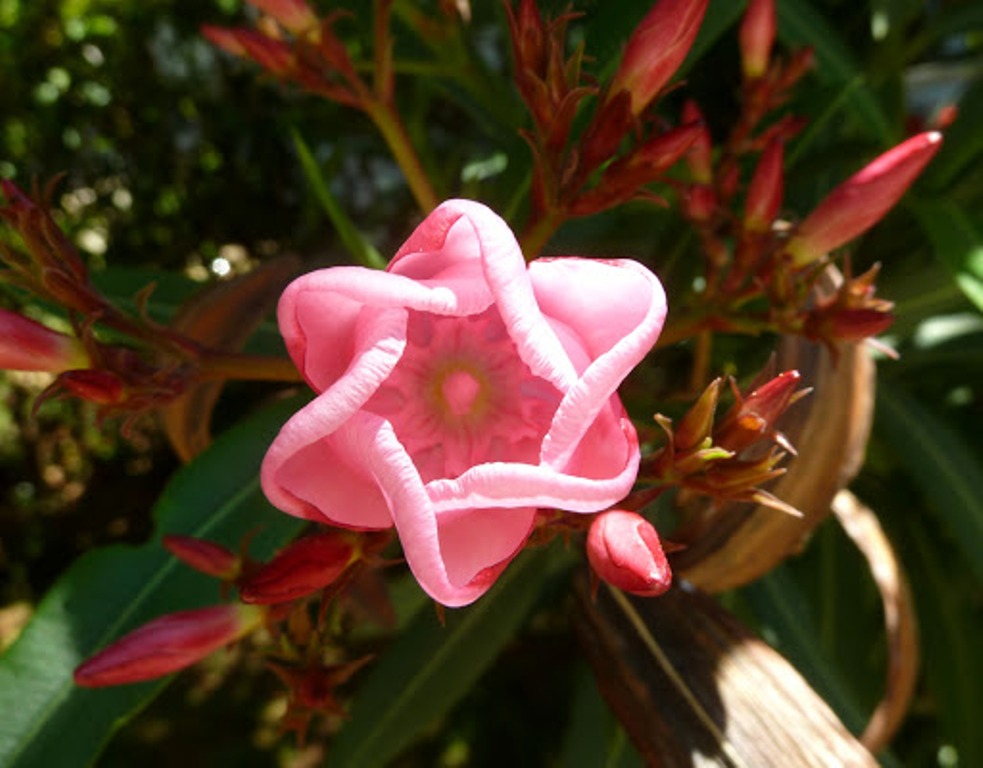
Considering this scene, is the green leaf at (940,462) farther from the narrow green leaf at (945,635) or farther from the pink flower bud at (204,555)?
the pink flower bud at (204,555)

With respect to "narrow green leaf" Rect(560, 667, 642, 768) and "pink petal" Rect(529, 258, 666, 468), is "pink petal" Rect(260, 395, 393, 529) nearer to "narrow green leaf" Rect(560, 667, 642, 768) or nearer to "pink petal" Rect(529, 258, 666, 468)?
"pink petal" Rect(529, 258, 666, 468)

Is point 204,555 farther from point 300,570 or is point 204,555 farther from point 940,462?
point 940,462

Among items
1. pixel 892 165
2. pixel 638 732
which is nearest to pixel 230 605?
pixel 638 732

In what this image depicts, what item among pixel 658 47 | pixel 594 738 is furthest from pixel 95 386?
pixel 594 738

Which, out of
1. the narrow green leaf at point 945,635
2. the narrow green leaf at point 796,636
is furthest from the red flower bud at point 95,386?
the narrow green leaf at point 945,635

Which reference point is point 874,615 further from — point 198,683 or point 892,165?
point 198,683
